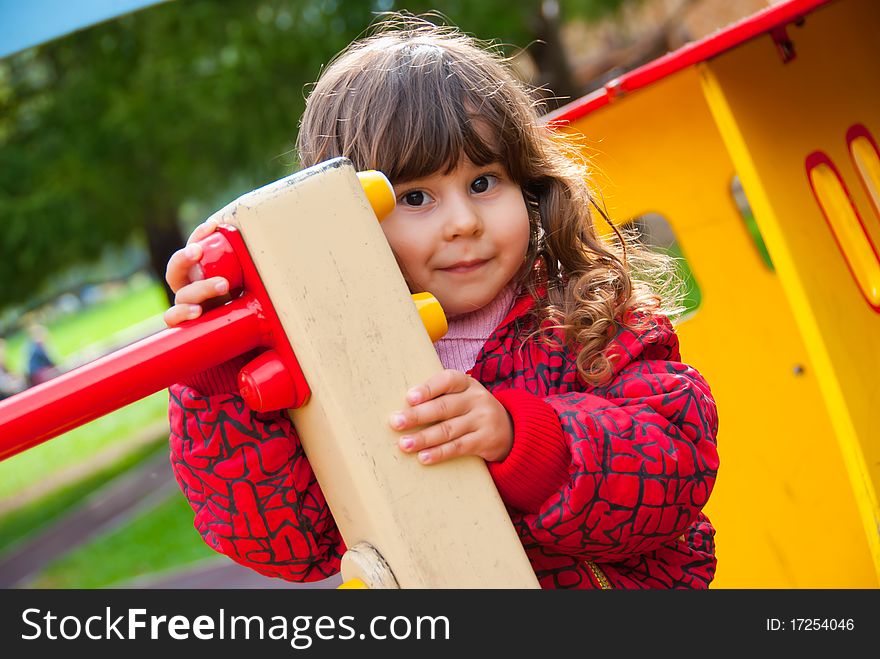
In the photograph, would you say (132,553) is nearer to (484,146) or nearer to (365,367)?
(484,146)

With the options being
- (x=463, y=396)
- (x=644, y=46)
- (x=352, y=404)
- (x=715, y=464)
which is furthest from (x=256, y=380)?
(x=644, y=46)

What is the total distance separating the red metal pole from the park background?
5.08 metres

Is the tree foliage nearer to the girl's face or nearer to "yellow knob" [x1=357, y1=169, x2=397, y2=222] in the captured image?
the girl's face

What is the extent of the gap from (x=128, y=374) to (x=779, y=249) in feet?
4.35

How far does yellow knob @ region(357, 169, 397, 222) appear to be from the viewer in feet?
3.50

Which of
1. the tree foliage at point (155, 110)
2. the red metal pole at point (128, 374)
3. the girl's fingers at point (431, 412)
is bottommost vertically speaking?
the girl's fingers at point (431, 412)

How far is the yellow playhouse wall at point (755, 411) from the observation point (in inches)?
102

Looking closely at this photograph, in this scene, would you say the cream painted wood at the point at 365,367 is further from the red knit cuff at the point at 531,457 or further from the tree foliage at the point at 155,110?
the tree foliage at the point at 155,110

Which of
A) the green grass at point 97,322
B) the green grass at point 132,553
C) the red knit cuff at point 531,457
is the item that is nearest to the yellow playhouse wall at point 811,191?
Result: the red knit cuff at point 531,457

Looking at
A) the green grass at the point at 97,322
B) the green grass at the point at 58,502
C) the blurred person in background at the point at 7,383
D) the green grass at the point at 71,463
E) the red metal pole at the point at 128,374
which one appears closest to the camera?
the red metal pole at the point at 128,374

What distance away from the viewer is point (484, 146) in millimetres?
1425

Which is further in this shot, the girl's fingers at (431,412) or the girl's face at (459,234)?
the girl's face at (459,234)

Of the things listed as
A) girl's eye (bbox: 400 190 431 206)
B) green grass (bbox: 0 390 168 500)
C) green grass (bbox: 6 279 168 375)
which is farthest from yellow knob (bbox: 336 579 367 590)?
green grass (bbox: 6 279 168 375)
